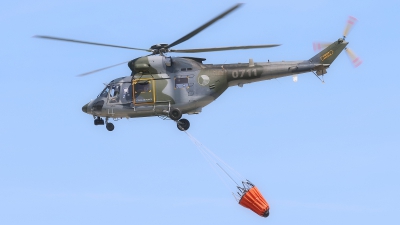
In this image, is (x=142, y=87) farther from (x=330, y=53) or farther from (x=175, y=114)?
(x=330, y=53)

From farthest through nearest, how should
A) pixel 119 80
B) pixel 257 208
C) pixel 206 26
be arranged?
pixel 119 80
pixel 257 208
pixel 206 26

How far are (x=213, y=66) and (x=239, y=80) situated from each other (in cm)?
133

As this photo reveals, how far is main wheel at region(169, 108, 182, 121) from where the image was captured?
39312 mm

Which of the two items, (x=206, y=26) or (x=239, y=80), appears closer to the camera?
(x=206, y=26)

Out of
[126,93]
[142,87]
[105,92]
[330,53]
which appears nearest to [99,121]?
[105,92]

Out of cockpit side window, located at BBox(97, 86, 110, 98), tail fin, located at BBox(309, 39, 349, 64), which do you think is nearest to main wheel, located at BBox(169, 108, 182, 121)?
cockpit side window, located at BBox(97, 86, 110, 98)

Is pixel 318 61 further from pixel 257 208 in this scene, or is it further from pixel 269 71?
pixel 257 208

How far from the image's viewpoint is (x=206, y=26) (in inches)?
1407

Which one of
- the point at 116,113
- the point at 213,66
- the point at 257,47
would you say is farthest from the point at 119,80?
the point at 257,47

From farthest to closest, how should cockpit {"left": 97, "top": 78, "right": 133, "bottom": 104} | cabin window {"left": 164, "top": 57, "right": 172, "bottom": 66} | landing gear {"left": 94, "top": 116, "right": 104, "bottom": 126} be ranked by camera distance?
landing gear {"left": 94, "top": 116, "right": 104, "bottom": 126}
cockpit {"left": 97, "top": 78, "right": 133, "bottom": 104}
cabin window {"left": 164, "top": 57, "right": 172, "bottom": 66}

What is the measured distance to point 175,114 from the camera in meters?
39.3

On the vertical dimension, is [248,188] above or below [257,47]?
below

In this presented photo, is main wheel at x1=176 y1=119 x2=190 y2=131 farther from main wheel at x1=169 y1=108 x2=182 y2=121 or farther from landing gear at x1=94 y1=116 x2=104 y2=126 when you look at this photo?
landing gear at x1=94 y1=116 x2=104 y2=126

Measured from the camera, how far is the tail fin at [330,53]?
39.7 m
